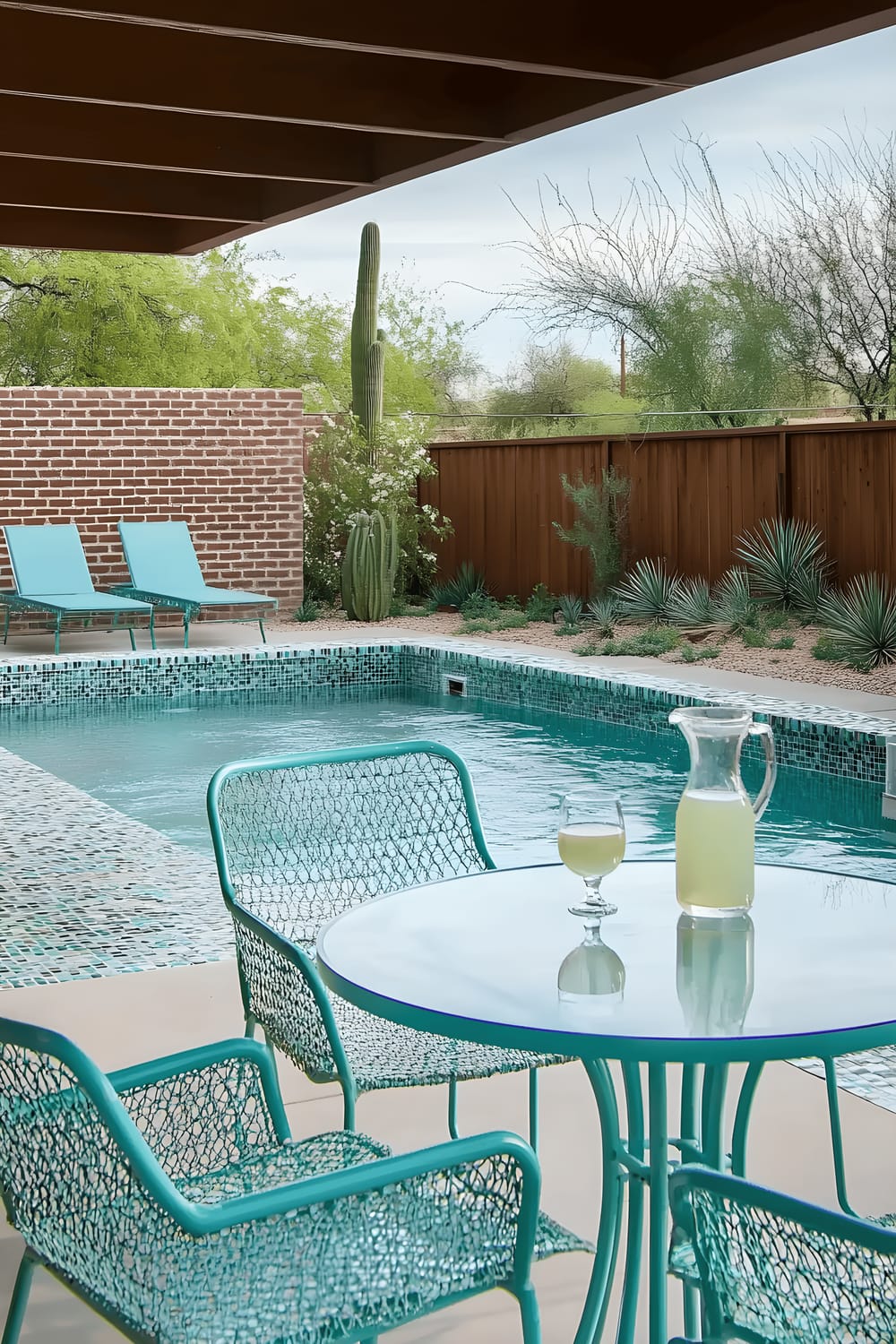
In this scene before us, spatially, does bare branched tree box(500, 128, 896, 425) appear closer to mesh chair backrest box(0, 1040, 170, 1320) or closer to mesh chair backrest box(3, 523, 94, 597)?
mesh chair backrest box(3, 523, 94, 597)

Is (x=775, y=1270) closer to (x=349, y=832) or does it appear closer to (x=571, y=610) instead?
(x=349, y=832)

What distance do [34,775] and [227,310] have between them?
21.6 meters

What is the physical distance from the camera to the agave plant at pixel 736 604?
36.7 ft

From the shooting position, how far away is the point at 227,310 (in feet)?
89.5

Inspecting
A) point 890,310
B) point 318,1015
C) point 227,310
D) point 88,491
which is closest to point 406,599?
point 88,491

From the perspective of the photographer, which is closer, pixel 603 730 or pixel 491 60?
pixel 491 60

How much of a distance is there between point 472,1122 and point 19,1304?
1.29 meters

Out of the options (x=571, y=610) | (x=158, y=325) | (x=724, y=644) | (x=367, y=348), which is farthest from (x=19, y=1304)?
(x=158, y=325)

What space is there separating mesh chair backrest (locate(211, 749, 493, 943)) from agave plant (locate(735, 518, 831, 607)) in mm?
8458

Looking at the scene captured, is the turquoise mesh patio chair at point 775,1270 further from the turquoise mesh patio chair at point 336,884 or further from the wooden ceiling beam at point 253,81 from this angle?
the wooden ceiling beam at point 253,81

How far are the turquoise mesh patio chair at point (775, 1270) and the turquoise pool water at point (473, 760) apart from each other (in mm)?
4170

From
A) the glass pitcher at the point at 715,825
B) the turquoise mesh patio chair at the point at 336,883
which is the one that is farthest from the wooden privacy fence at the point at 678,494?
the glass pitcher at the point at 715,825

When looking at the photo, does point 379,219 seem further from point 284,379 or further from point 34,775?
point 34,775

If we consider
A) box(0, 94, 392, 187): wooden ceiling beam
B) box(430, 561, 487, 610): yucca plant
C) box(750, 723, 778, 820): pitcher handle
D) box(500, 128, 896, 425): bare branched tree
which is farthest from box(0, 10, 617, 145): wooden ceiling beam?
box(500, 128, 896, 425): bare branched tree
